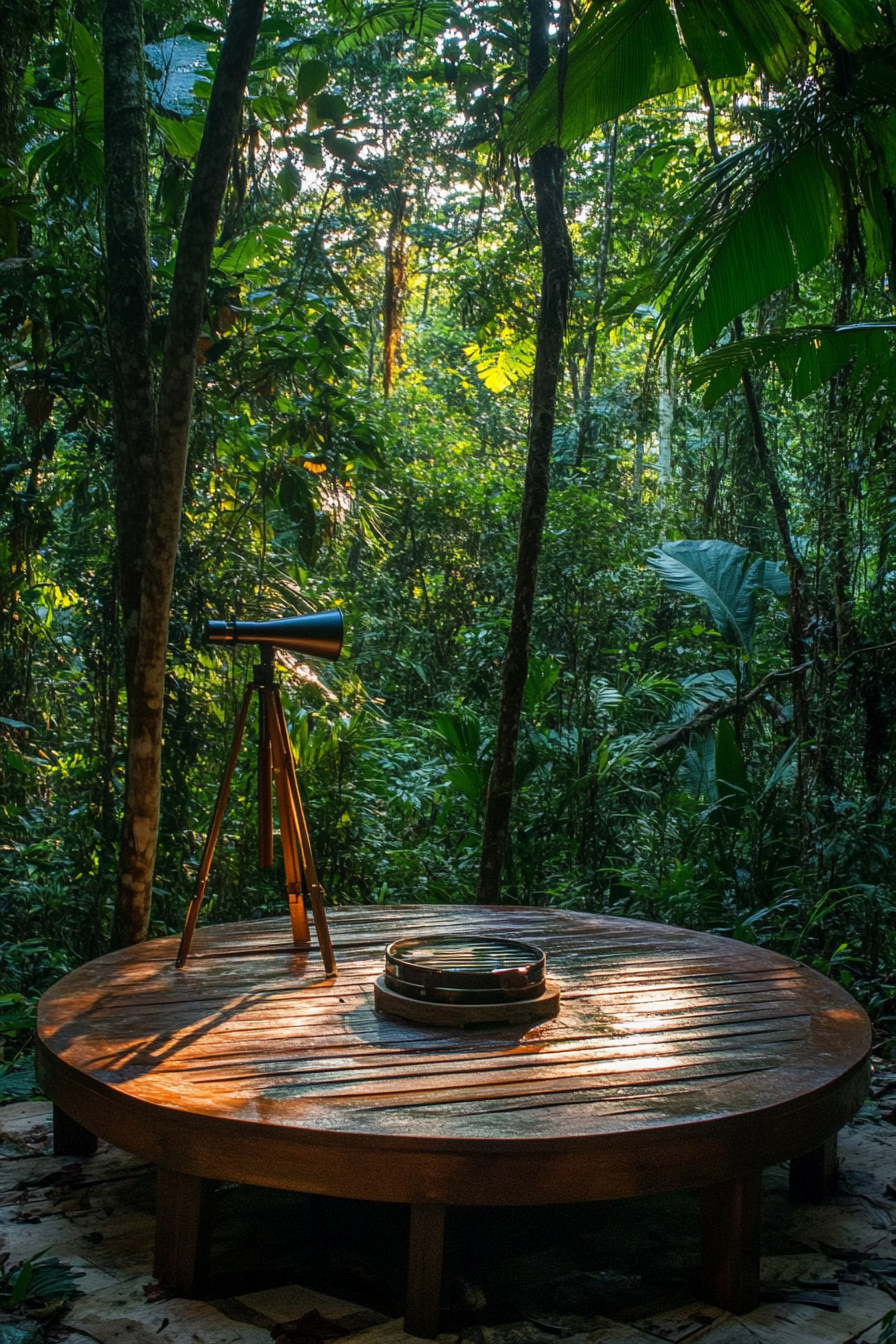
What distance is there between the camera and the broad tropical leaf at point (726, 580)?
5.73 meters

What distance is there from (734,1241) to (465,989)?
28.8 inches

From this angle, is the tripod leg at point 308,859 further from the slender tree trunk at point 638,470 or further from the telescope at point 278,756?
the slender tree trunk at point 638,470

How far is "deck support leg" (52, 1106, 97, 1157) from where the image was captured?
2.54 m

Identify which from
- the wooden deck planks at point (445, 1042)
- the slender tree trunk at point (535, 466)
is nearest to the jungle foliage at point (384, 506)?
the slender tree trunk at point (535, 466)

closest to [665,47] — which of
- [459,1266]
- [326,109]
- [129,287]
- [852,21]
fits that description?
[852,21]

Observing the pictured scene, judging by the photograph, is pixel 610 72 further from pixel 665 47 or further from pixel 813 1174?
pixel 813 1174

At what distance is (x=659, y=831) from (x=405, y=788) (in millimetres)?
1479

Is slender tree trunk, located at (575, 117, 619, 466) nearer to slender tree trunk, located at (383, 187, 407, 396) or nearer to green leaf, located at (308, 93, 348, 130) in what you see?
slender tree trunk, located at (383, 187, 407, 396)

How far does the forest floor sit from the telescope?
630 millimetres

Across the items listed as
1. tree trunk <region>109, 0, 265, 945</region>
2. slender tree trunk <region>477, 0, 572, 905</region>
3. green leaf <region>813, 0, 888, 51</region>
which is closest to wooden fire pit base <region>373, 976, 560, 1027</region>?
tree trunk <region>109, 0, 265, 945</region>

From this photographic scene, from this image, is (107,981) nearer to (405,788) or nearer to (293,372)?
(293,372)

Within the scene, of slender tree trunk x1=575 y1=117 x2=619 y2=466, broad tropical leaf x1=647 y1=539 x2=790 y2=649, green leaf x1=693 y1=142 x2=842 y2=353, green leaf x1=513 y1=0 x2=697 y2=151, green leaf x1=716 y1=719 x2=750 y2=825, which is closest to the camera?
green leaf x1=513 y1=0 x2=697 y2=151

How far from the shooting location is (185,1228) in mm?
1855

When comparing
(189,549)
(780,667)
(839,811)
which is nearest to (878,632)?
(839,811)
